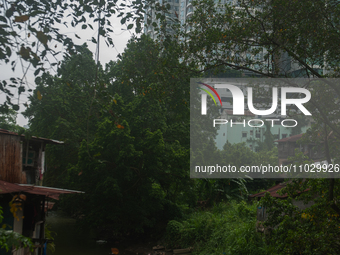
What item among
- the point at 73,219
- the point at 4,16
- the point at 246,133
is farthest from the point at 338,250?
the point at 246,133

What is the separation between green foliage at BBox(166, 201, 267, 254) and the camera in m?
12.0

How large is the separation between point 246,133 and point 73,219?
22.6 metres

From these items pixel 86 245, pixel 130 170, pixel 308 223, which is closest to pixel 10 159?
pixel 130 170

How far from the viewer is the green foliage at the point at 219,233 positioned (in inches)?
473

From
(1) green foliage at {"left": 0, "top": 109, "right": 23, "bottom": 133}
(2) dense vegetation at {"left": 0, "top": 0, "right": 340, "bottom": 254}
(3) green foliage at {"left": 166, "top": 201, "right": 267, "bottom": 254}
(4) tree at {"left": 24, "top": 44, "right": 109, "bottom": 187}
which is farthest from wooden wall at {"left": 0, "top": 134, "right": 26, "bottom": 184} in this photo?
(3) green foliage at {"left": 166, "top": 201, "right": 267, "bottom": 254}

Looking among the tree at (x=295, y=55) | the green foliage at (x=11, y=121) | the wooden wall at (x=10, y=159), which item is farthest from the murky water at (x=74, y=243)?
the green foliage at (x=11, y=121)

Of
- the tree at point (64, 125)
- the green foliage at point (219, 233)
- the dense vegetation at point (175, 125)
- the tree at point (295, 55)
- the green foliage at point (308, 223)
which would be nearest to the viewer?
the dense vegetation at point (175, 125)

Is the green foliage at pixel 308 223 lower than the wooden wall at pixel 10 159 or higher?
lower

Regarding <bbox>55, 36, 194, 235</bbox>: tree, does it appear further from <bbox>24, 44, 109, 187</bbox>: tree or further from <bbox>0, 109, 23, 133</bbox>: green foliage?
<bbox>0, 109, 23, 133</bbox>: green foliage

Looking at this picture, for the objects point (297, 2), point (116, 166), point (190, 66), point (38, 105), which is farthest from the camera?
point (116, 166)

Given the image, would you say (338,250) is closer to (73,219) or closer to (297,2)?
(297,2)

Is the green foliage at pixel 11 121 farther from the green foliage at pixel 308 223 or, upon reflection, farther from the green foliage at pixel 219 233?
the green foliage at pixel 219 233

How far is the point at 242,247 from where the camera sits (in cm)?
1182

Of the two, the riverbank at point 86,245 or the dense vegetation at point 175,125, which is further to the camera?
the riverbank at point 86,245
